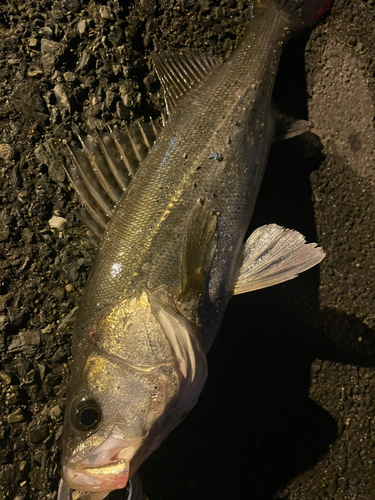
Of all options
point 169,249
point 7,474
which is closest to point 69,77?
point 169,249

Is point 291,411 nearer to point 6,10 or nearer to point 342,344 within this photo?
point 342,344

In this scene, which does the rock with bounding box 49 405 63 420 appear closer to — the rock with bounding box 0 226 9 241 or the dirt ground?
the dirt ground

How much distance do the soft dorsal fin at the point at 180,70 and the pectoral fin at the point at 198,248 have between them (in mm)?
840

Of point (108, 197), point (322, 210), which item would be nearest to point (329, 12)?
point (322, 210)

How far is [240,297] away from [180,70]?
5.17 feet

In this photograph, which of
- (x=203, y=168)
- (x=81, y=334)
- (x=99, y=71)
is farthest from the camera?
(x=99, y=71)

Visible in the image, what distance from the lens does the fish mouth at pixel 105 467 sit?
1493mm

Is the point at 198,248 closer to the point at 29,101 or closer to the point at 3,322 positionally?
the point at 3,322

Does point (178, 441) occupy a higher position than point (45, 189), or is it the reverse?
point (45, 189)

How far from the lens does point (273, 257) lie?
1.98 metres

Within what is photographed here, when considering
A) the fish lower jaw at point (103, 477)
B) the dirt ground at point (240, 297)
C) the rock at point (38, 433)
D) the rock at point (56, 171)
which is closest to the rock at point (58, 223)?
the dirt ground at point (240, 297)

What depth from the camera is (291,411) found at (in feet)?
7.55

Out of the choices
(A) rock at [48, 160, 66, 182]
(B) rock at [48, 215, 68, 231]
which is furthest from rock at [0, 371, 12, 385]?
(A) rock at [48, 160, 66, 182]

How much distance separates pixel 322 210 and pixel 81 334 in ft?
5.94
